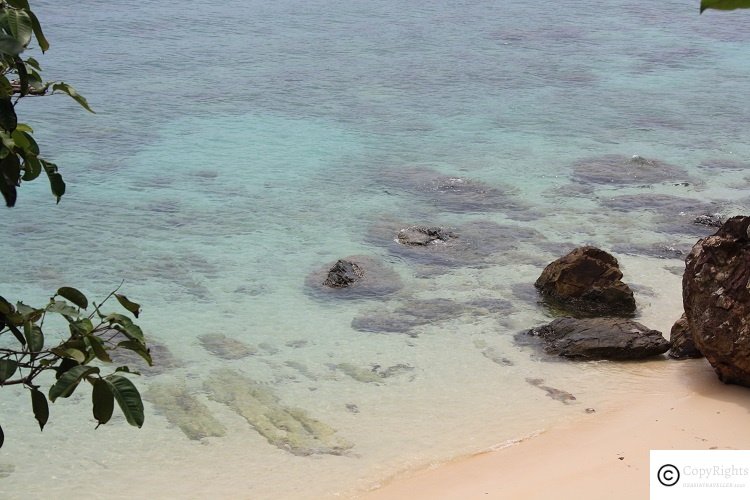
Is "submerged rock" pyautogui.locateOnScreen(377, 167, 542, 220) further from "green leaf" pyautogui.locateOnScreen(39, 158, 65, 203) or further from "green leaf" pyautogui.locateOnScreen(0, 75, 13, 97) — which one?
"green leaf" pyautogui.locateOnScreen(0, 75, 13, 97)

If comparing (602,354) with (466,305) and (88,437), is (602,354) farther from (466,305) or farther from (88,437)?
(88,437)

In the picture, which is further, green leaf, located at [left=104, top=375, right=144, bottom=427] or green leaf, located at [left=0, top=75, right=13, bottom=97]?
green leaf, located at [left=0, top=75, right=13, bottom=97]

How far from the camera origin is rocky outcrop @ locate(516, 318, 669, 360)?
26.2 feet

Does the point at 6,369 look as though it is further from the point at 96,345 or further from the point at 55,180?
the point at 55,180

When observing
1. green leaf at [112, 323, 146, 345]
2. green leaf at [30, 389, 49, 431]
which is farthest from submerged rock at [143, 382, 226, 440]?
green leaf at [30, 389, 49, 431]

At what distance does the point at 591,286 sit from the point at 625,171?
461 centimetres

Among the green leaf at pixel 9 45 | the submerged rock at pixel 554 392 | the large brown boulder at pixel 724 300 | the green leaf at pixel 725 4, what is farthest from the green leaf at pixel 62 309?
the large brown boulder at pixel 724 300

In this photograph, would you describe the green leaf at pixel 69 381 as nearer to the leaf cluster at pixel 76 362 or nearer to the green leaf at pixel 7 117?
the leaf cluster at pixel 76 362

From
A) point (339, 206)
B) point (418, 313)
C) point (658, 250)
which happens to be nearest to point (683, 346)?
point (418, 313)

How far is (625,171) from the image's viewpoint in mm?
13297

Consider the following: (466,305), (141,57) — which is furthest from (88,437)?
(141,57)

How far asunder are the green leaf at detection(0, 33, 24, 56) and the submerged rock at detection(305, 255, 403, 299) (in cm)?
650

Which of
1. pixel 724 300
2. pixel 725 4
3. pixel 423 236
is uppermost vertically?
pixel 725 4

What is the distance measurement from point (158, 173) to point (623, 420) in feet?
25.3
